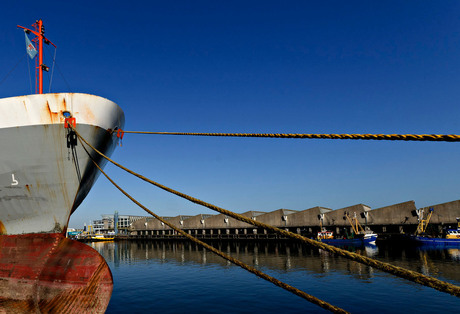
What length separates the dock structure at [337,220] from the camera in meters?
53.8

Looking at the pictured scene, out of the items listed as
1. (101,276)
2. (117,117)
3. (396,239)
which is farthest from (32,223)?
(396,239)

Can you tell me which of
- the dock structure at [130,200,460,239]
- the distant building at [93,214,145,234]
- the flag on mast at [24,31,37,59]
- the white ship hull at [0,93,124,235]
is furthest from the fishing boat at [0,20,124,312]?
the distant building at [93,214,145,234]

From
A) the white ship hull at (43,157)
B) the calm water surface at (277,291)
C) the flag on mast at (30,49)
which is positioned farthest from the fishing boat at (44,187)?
the calm water surface at (277,291)

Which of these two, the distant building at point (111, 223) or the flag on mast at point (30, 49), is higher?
the flag on mast at point (30, 49)

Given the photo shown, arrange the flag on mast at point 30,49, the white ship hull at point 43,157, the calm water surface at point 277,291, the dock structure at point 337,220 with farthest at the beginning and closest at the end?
the dock structure at point 337,220
the calm water surface at point 277,291
the flag on mast at point 30,49
the white ship hull at point 43,157

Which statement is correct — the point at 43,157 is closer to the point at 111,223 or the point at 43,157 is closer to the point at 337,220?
the point at 337,220

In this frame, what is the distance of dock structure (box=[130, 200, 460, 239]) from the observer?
177 feet

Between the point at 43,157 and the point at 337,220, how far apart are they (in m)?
62.6

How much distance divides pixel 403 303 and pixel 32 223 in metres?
19.2

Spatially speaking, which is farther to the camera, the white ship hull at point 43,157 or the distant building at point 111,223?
the distant building at point 111,223

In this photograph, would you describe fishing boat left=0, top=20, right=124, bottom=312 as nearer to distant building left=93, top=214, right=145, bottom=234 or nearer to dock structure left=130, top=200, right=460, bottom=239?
dock structure left=130, top=200, right=460, bottom=239

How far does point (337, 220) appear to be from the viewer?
62.4 metres

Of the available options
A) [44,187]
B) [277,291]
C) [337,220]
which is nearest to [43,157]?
[44,187]

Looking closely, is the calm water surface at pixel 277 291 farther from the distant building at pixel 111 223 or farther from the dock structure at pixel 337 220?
the distant building at pixel 111 223
